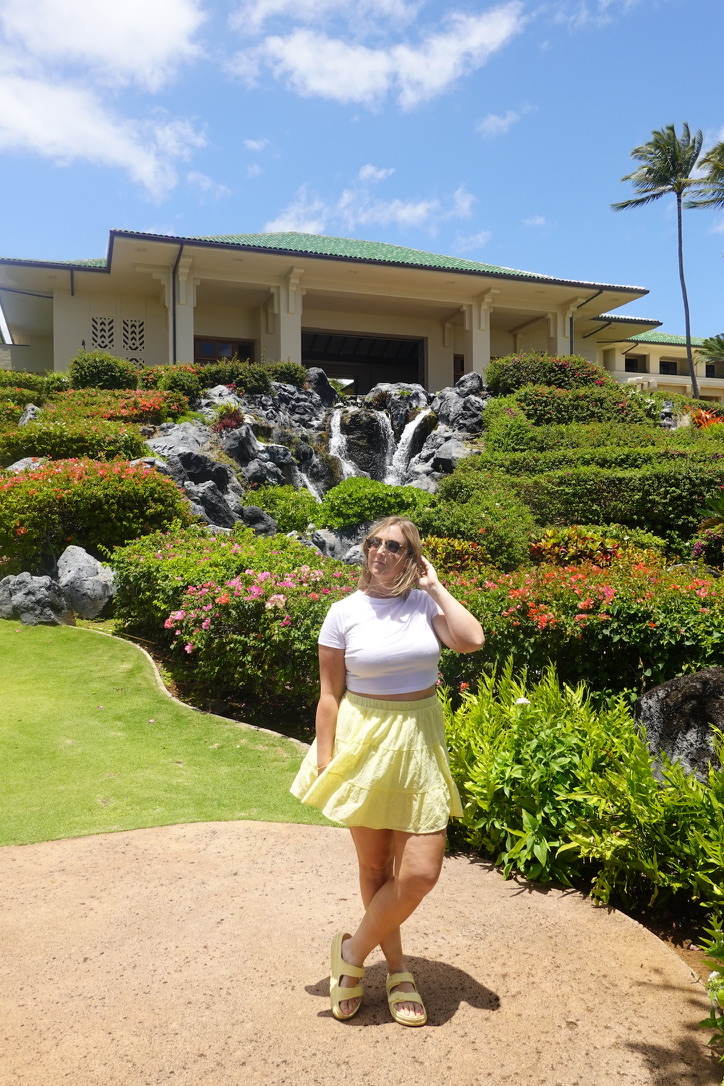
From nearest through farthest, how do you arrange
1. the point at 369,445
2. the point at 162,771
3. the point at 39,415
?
1. the point at 162,771
2. the point at 39,415
3. the point at 369,445

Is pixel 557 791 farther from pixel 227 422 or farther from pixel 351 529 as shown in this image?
pixel 227 422

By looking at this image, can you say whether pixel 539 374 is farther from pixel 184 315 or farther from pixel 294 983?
pixel 294 983

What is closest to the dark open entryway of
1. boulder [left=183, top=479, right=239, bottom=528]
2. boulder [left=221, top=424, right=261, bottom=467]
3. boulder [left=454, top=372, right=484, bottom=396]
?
boulder [left=454, top=372, right=484, bottom=396]

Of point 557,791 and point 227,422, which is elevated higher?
point 227,422

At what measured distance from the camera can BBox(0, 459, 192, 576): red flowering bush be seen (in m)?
10.7

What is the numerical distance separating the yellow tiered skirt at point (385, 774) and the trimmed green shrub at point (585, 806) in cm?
137

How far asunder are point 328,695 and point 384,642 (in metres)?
0.31

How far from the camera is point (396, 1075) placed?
8.88 feet

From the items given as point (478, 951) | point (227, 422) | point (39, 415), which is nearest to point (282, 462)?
point (227, 422)

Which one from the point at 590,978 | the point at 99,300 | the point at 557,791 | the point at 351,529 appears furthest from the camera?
the point at 99,300

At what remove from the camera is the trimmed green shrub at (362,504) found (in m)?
14.5

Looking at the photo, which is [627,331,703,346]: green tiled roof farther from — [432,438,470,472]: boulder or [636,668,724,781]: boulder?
[636,668,724,781]: boulder

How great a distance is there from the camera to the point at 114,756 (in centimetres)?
615

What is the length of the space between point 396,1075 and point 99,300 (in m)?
25.9
